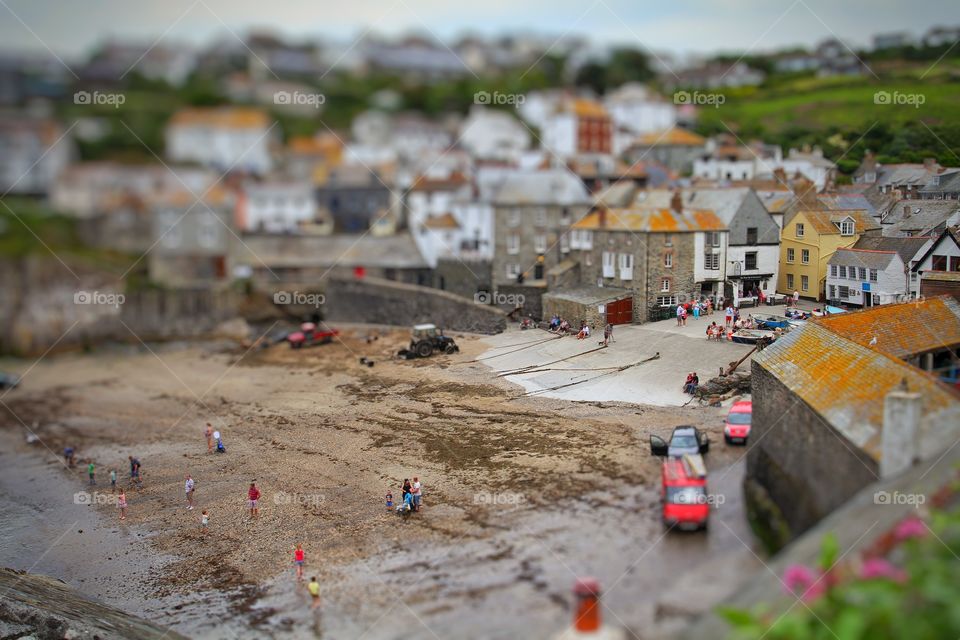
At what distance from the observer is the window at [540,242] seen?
3706 cm

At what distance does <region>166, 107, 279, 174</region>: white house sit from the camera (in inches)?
3302

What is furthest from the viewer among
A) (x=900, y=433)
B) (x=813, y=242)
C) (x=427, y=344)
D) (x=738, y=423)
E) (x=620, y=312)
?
(x=427, y=344)

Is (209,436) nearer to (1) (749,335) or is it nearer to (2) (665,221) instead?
(1) (749,335)

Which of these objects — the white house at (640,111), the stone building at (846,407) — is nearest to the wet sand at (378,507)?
the stone building at (846,407)

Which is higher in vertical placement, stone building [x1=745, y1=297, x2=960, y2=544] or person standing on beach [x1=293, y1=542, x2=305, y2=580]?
stone building [x1=745, y1=297, x2=960, y2=544]

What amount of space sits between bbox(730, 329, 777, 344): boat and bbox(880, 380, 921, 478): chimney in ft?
36.5

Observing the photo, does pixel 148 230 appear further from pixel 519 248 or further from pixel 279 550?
pixel 279 550

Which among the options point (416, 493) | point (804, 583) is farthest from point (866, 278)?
point (804, 583)

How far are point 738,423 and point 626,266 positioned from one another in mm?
12199

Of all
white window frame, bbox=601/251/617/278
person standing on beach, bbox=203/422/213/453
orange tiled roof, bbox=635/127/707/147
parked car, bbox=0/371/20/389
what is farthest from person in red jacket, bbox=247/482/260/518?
orange tiled roof, bbox=635/127/707/147

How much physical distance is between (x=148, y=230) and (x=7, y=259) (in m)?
10.3

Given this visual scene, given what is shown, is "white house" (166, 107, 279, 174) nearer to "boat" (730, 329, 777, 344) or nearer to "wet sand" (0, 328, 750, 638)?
"wet sand" (0, 328, 750, 638)

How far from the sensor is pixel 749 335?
2525cm

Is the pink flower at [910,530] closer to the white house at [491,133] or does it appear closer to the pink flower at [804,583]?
the pink flower at [804,583]
